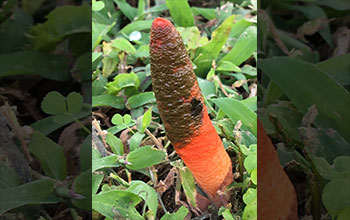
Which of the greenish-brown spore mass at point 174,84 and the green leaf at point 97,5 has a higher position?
the greenish-brown spore mass at point 174,84

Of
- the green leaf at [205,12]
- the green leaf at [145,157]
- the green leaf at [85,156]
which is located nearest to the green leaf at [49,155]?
the green leaf at [85,156]

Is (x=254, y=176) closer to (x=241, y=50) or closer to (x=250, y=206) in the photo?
(x=250, y=206)

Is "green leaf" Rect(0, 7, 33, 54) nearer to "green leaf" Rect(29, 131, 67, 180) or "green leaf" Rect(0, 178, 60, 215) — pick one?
"green leaf" Rect(29, 131, 67, 180)

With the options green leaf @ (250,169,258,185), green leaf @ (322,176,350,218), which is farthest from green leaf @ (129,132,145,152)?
green leaf @ (322,176,350,218)

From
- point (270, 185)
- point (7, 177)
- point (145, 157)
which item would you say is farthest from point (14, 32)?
point (270, 185)

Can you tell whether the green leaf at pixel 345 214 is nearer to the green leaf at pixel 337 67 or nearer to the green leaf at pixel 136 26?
the green leaf at pixel 337 67
